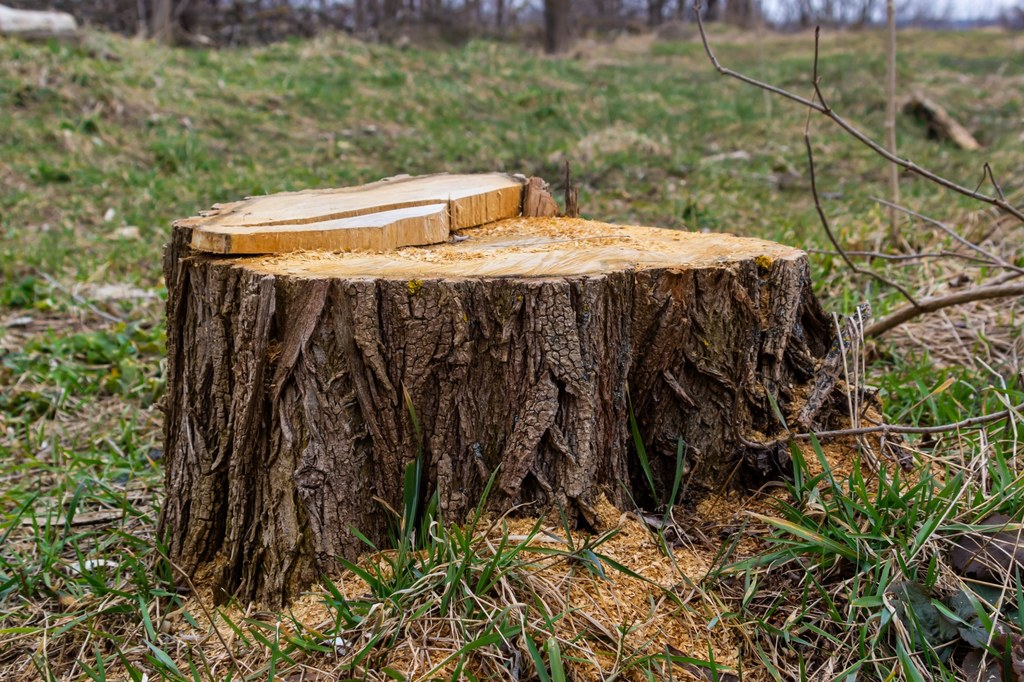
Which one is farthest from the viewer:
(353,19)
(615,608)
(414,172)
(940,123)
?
(353,19)

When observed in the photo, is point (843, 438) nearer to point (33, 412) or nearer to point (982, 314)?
point (982, 314)

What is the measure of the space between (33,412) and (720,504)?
261 centimetres

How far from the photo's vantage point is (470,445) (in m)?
1.79

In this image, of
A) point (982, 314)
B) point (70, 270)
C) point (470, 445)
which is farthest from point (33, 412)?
point (982, 314)

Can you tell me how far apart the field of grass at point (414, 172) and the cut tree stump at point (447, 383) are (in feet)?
0.54

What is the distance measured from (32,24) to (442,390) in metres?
8.83

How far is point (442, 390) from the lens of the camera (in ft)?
5.79

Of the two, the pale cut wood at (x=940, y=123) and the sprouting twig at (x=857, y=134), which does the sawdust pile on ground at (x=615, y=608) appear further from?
the pale cut wood at (x=940, y=123)

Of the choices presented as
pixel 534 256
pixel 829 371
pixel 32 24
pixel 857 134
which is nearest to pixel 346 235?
pixel 534 256

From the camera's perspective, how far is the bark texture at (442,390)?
1727 mm

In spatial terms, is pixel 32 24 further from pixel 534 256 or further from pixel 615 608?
pixel 615 608

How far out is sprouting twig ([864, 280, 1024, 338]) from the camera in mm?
2424

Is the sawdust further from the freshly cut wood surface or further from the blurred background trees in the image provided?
the blurred background trees

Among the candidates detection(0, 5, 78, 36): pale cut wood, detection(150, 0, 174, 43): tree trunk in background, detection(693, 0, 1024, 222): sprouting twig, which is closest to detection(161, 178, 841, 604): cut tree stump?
detection(693, 0, 1024, 222): sprouting twig
